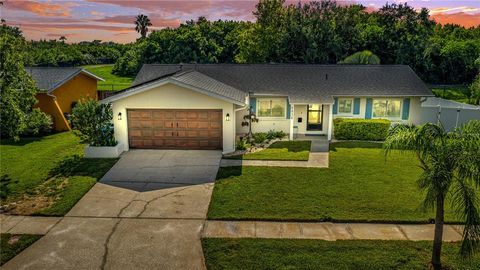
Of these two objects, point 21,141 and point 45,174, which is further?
point 21,141

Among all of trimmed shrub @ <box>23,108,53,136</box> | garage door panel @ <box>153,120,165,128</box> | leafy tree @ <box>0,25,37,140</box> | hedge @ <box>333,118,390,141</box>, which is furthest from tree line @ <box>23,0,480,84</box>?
garage door panel @ <box>153,120,165,128</box>

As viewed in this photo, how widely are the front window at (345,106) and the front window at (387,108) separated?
4.49ft

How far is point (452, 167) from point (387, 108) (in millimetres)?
14716

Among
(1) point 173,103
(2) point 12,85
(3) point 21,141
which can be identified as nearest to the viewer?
(1) point 173,103

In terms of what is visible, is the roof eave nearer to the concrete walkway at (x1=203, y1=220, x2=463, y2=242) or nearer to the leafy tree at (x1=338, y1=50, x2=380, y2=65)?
the concrete walkway at (x1=203, y1=220, x2=463, y2=242)

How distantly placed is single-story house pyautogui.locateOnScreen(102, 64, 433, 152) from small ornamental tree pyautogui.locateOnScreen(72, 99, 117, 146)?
1.72 feet

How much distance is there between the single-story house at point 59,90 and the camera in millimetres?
22516

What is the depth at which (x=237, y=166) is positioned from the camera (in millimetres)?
15977

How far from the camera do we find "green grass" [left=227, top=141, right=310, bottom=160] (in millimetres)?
17203

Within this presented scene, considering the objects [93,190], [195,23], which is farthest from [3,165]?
[195,23]

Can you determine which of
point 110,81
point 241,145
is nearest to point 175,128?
point 241,145

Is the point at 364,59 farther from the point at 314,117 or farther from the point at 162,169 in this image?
the point at 162,169

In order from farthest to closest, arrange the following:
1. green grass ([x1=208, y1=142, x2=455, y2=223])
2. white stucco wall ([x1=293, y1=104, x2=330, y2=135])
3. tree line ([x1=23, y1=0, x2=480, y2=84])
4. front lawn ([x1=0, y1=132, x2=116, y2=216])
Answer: tree line ([x1=23, y1=0, x2=480, y2=84])
white stucco wall ([x1=293, y1=104, x2=330, y2=135])
front lawn ([x1=0, y1=132, x2=116, y2=216])
green grass ([x1=208, y1=142, x2=455, y2=223])

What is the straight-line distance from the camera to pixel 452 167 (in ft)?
26.3
